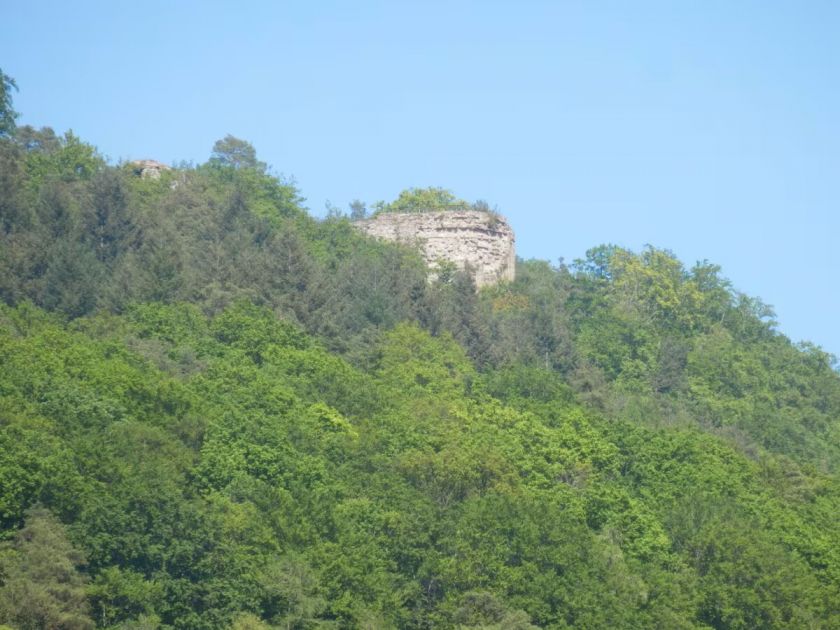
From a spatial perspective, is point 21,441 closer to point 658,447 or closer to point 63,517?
point 63,517

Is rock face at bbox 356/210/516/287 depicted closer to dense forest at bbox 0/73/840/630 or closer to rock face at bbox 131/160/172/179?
dense forest at bbox 0/73/840/630

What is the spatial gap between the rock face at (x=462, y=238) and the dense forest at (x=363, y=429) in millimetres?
1495

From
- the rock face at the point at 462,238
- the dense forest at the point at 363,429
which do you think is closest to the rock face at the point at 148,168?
the dense forest at the point at 363,429

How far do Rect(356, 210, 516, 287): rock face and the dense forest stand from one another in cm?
149

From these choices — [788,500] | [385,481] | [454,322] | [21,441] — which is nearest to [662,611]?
[385,481]

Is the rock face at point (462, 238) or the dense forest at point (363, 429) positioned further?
the rock face at point (462, 238)

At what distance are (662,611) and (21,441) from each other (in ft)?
57.6

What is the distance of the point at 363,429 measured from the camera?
59.9 meters

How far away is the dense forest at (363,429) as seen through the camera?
48219 millimetres

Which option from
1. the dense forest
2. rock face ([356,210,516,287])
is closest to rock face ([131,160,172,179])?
the dense forest

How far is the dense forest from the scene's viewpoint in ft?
A: 158

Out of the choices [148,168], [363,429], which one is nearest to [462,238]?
→ [148,168]

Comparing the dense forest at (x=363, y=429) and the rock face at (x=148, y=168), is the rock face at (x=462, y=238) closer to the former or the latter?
the dense forest at (x=363, y=429)

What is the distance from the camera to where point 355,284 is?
2977 inches
